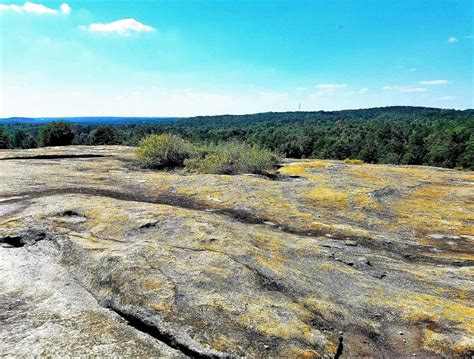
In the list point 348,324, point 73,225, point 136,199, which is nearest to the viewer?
point 348,324

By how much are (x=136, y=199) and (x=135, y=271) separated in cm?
493

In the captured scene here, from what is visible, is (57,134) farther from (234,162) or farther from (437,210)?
(437,210)

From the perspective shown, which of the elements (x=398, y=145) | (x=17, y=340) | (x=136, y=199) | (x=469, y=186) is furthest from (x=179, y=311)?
(x=398, y=145)

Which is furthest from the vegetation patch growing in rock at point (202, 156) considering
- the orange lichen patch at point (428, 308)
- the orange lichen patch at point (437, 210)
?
the orange lichen patch at point (428, 308)

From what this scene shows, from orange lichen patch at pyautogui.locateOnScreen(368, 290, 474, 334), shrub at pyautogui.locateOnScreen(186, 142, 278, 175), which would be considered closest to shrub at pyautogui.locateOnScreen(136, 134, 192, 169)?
shrub at pyautogui.locateOnScreen(186, 142, 278, 175)

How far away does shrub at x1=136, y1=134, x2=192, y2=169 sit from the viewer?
16266 millimetres

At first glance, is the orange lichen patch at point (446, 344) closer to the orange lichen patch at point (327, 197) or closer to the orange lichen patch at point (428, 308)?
the orange lichen patch at point (428, 308)

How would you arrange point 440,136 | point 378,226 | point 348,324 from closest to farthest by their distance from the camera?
point 348,324 < point 378,226 < point 440,136

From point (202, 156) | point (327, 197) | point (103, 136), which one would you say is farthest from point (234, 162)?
point (103, 136)

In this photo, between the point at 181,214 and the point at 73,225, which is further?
the point at 181,214

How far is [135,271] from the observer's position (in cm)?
515

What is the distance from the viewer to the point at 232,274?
17.6 feet

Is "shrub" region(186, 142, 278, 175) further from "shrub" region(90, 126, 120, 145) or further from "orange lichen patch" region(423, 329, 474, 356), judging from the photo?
"shrub" region(90, 126, 120, 145)

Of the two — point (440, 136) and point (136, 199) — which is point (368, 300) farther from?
point (440, 136)
